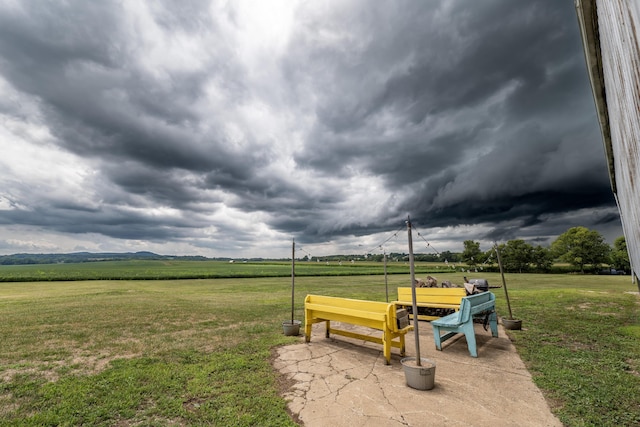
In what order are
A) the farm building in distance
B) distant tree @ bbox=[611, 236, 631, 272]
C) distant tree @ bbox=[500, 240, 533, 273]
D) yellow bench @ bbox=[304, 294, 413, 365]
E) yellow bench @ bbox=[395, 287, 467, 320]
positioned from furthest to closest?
distant tree @ bbox=[500, 240, 533, 273]
distant tree @ bbox=[611, 236, 631, 272]
yellow bench @ bbox=[395, 287, 467, 320]
yellow bench @ bbox=[304, 294, 413, 365]
the farm building in distance

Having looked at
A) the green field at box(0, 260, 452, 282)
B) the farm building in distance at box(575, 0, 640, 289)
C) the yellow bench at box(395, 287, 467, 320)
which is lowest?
the green field at box(0, 260, 452, 282)

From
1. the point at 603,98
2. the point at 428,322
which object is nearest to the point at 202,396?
the point at 428,322

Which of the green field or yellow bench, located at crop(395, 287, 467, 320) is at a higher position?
yellow bench, located at crop(395, 287, 467, 320)

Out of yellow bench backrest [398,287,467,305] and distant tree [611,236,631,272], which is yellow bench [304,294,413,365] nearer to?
yellow bench backrest [398,287,467,305]

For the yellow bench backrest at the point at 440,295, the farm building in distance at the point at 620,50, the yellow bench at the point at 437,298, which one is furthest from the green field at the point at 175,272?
the farm building in distance at the point at 620,50

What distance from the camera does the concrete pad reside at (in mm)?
3455

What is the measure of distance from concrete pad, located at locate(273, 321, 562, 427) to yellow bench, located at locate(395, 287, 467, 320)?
171 cm

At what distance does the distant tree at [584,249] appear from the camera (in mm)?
56312

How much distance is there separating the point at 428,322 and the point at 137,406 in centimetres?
856

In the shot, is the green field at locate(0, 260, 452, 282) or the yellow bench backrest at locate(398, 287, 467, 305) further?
the green field at locate(0, 260, 452, 282)

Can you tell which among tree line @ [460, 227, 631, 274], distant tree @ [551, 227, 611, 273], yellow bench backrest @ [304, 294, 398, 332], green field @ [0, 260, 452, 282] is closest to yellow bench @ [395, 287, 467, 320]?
yellow bench backrest @ [304, 294, 398, 332]

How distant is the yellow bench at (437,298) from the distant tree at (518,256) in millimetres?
71537

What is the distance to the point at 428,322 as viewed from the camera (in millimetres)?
9391

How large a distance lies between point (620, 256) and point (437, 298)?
76.7m
